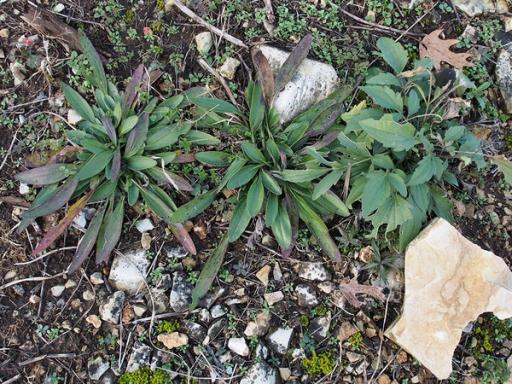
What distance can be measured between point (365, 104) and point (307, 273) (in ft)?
3.36

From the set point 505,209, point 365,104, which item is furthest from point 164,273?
point 505,209

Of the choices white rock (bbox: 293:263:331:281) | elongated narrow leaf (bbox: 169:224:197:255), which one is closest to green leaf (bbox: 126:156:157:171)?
elongated narrow leaf (bbox: 169:224:197:255)

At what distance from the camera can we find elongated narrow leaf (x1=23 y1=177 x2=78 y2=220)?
135 inches

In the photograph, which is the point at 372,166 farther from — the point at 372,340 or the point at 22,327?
the point at 22,327

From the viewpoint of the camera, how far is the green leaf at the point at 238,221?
342 cm

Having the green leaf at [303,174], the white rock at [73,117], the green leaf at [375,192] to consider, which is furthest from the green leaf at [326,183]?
the white rock at [73,117]

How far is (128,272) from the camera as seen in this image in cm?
353

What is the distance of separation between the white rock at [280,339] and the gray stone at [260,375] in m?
0.11

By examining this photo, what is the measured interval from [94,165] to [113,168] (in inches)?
4.3

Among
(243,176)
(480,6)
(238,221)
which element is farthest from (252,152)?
(480,6)

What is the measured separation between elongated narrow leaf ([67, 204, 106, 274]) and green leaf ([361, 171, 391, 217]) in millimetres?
1517

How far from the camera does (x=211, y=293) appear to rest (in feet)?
11.5

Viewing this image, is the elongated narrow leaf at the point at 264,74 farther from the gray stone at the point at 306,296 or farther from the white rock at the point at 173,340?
the white rock at the point at 173,340

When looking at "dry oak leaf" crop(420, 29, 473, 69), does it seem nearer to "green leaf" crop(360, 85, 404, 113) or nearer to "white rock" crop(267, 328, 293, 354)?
"green leaf" crop(360, 85, 404, 113)
